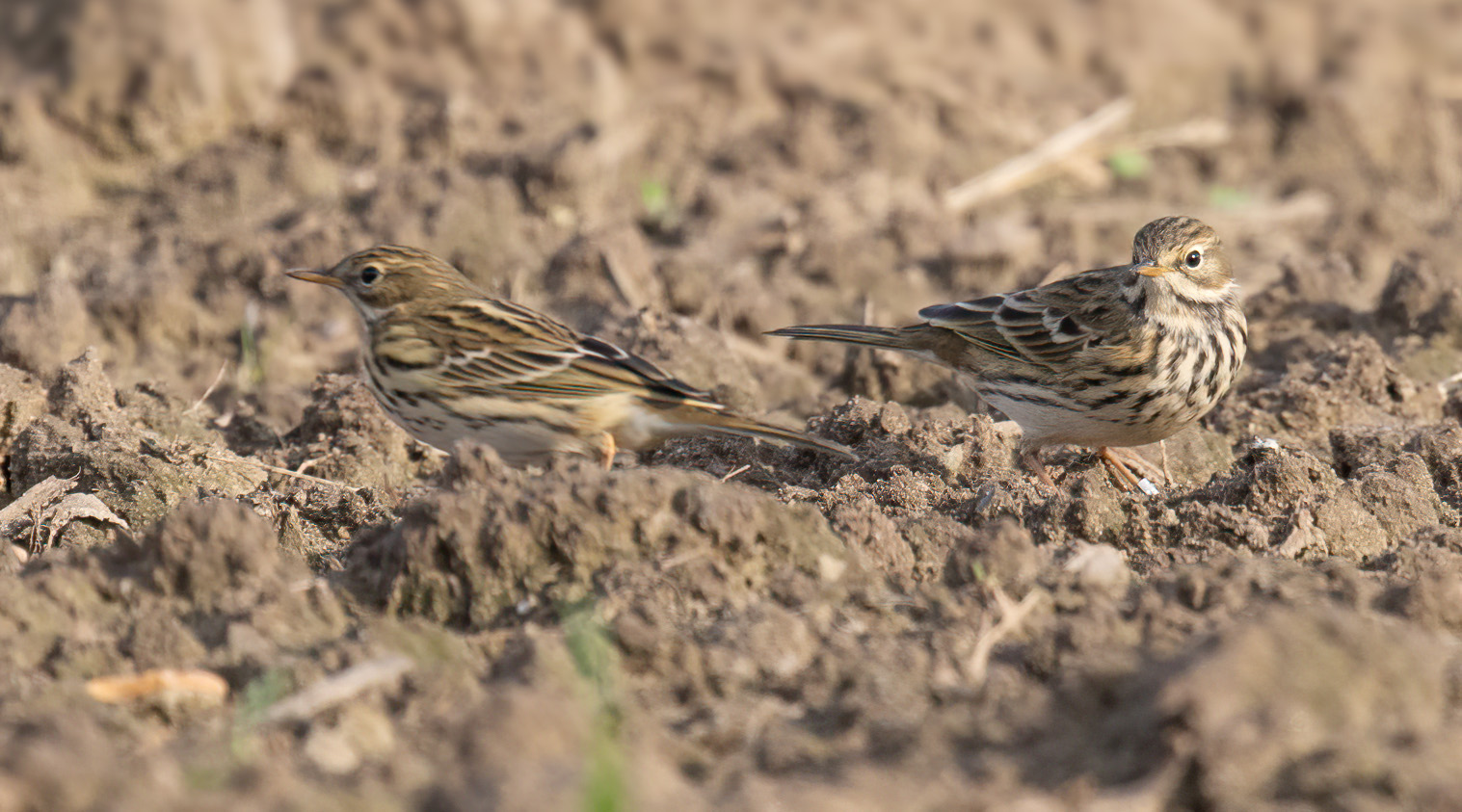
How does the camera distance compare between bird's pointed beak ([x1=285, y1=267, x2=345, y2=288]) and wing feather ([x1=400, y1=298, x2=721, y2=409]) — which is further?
bird's pointed beak ([x1=285, y1=267, x2=345, y2=288])

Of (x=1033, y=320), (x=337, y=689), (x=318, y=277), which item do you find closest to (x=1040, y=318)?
(x=1033, y=320)

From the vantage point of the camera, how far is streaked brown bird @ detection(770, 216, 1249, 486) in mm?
6102

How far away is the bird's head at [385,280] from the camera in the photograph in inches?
256

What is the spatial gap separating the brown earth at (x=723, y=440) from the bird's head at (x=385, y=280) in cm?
46

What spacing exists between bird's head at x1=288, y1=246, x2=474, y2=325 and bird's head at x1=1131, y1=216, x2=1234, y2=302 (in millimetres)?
3090

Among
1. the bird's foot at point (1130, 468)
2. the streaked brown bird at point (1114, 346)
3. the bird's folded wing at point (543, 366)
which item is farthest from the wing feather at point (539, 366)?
the bird's foot at point (1130, 468)

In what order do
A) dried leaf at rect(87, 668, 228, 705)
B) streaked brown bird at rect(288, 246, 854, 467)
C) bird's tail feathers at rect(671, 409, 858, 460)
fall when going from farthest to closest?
streaked brown bird at rect(288, 246, 854, 467) → bird's tail feathers at rect(671, 409, 858, 460) → dried leaf at rect(87, 668, 228, 705)

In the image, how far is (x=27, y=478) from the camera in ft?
19.3

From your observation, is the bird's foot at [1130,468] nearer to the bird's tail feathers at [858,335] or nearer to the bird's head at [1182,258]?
the bird's head at [1182,258]

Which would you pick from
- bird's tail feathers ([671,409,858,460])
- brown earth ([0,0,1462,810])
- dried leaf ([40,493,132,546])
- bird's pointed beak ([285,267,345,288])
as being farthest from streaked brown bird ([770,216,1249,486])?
dried leaf ([40,493,132,546])

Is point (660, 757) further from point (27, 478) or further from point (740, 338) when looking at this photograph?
point (740, 338)

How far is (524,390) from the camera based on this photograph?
6023mm

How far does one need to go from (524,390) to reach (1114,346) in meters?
2.58

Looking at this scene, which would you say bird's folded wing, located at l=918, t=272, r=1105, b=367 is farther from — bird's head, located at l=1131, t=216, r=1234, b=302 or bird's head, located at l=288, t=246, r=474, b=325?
bird's head, located at l=288, t=246, r=474, b=325
